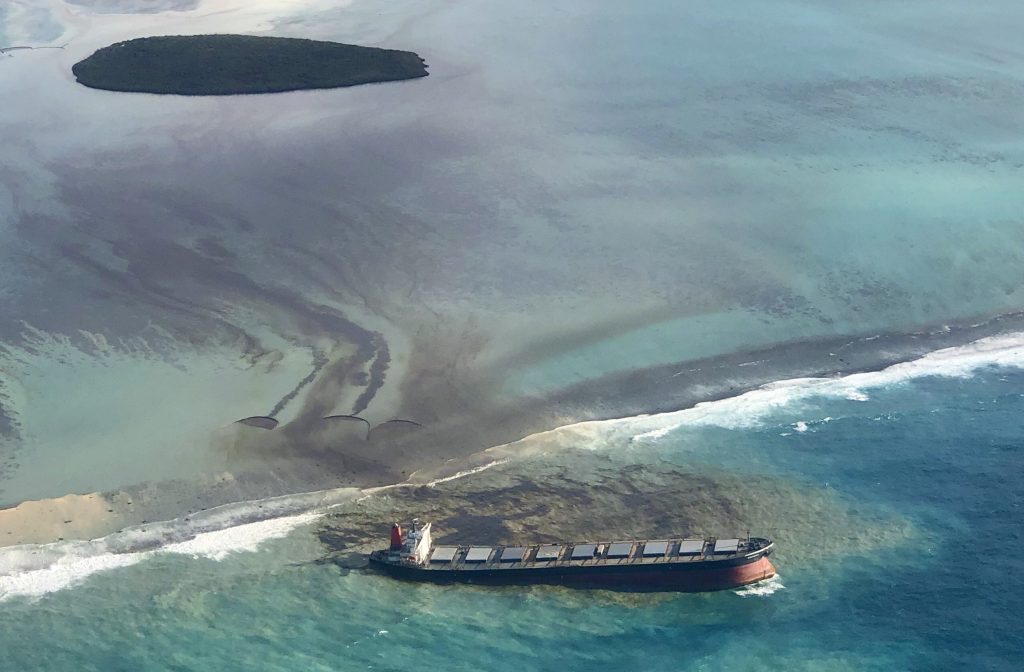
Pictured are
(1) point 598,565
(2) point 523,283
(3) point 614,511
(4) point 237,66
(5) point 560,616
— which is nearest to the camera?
(5) point 560,616

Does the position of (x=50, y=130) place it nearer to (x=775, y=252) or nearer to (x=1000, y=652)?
(x=775, y=252)

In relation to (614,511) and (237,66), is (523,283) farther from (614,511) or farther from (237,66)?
(237,66)

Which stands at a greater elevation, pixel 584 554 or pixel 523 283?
pixel 523 283

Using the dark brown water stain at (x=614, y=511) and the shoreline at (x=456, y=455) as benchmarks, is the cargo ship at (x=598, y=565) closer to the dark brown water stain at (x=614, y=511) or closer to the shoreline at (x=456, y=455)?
the dark brown water stain at (x=614, y=511)

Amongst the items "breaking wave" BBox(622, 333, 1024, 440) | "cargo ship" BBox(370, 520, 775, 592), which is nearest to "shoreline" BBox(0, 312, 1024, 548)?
"breaking wave" BBox(622, 333, 1024, 440)

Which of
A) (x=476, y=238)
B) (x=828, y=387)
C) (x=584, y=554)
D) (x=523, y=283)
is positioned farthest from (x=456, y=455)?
(x=476, y=238)

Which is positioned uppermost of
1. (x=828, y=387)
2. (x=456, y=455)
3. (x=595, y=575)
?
(x=828, y=387)
